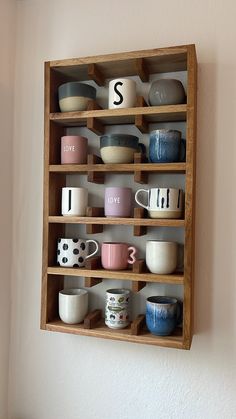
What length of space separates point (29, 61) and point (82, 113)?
32 centimetres

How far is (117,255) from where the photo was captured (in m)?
0.91

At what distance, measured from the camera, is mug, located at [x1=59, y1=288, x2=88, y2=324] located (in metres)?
0.94

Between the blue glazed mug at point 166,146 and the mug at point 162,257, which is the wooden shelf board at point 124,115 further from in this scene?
the mug at point 162,257

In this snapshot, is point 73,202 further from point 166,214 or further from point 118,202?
point 166,214

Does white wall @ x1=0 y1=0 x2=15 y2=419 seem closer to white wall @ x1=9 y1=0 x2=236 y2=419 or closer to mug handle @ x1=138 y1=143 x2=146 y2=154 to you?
white wall @ x1=9 y1=0 x2=236 y2=419

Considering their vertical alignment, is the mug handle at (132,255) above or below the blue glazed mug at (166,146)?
below

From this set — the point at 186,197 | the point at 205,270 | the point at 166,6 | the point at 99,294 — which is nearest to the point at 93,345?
the point at 99,294

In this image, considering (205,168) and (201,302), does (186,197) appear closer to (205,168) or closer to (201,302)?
(205,168)

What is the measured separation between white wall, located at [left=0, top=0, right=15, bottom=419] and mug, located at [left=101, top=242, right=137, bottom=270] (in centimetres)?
33

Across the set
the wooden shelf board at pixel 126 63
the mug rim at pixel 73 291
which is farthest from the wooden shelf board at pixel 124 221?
the wooden shelf board at pixel 126 63

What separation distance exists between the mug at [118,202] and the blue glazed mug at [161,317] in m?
0.24

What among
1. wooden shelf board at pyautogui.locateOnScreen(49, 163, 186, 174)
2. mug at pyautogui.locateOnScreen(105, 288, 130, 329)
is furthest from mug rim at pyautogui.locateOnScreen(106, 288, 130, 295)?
wooden shelf board at pyautogui.locateOnScreen(49, 163, 186, 174)

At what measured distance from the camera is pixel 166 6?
964 millimetres

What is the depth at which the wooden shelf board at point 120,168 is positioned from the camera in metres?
0.85
